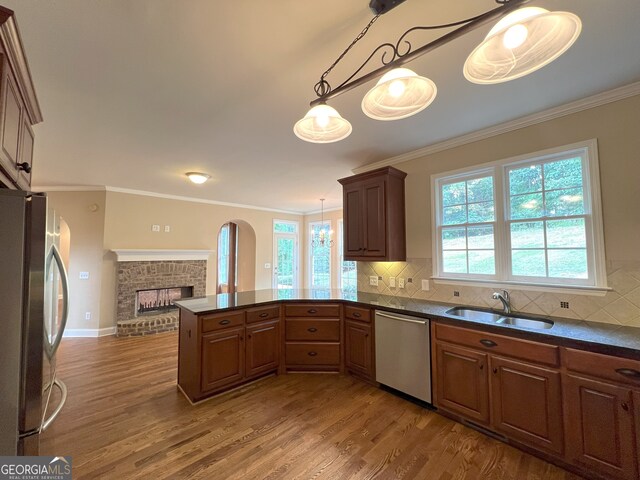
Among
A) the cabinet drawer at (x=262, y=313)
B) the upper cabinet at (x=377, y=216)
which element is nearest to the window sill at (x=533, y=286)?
the upper cabinet at (x=377, y=216)

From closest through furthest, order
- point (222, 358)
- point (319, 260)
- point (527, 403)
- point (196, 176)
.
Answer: point (527, 403), point (222, 358), point (196, 176), point (319, 260)

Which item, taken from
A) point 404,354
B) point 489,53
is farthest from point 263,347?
point 489,53

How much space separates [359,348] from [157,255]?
14.2 ft

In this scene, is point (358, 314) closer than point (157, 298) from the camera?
Yes

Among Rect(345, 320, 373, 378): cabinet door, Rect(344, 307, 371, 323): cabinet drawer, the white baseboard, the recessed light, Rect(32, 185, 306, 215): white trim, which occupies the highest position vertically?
Rect(32, 185, 306, 215): white trim

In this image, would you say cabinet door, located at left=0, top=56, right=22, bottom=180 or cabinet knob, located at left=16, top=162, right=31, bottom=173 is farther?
cabinet knob, located at left=16, top=162, right=31, bottom=173

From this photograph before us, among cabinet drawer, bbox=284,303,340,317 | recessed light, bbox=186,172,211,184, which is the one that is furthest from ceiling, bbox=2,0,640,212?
cabinet drawer, bbox=284,303,340,317

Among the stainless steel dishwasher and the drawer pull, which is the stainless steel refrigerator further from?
the drawer pull

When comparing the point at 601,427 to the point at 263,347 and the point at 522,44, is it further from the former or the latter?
the point at 263,347

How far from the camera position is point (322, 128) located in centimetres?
163

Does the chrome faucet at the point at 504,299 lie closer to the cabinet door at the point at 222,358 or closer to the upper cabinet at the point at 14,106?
the cabinet door at the point at 222,358

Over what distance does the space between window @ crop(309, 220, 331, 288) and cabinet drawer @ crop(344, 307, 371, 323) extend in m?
4.33

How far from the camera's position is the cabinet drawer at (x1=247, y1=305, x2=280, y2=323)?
120 inches

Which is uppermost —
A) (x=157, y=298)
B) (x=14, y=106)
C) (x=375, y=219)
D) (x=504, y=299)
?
(x=14, y=106)
